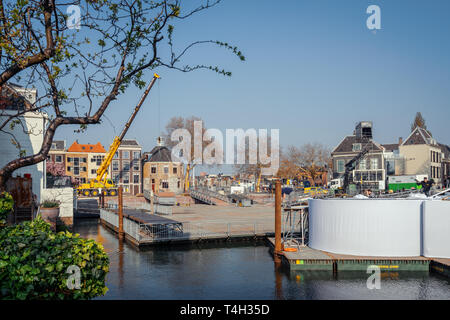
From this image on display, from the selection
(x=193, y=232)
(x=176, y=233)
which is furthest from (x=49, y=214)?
(x=193, y=232)

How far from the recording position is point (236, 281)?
61.9ft

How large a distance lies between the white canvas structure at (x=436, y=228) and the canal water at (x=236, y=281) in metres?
1.55

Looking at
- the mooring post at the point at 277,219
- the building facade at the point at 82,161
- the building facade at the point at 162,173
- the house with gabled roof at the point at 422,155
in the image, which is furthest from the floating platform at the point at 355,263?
the building facade at the point at 82,161

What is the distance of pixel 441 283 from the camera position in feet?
59.2

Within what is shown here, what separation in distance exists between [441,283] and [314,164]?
62.7 metres

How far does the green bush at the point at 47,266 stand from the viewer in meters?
6.79

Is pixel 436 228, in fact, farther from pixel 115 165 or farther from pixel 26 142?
pixel 115 165

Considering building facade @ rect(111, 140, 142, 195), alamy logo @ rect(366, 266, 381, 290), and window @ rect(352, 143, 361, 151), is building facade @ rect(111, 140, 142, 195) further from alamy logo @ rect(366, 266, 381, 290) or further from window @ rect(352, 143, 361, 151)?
alamy logo @ rect(366, 266, 381, 290)

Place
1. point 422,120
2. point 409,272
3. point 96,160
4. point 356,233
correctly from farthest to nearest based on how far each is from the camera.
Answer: point 422,120
point 96,160
point 356,233
point 409,272

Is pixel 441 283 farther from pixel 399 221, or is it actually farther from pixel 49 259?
pixel 49 259

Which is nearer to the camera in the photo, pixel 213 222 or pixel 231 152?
pixel 213 222

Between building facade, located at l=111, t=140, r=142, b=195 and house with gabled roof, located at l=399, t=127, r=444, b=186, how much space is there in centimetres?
4968

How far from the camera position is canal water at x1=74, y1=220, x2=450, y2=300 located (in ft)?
54.6

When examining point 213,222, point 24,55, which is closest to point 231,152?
point 213,222
